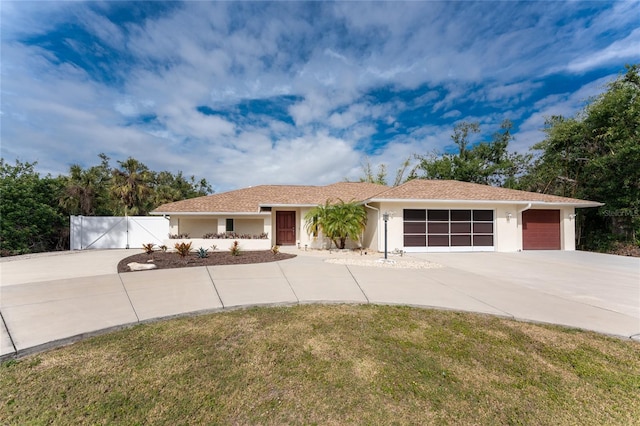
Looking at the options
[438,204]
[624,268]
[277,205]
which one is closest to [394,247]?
[438,204]

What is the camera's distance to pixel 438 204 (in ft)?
44.6

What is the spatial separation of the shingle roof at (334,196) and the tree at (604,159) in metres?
1.70

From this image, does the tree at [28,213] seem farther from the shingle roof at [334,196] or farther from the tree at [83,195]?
the shingle roof at [334,196]

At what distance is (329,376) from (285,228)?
1364 cm

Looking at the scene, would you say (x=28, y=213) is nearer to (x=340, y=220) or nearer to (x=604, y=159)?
(x=340, y=220)

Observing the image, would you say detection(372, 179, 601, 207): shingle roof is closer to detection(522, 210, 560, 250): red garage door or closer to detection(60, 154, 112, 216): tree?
detection(522, 210, 560, 250): red garage door

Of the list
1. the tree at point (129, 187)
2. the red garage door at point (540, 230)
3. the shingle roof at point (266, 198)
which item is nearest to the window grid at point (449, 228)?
the red garage door at point (540, 230)

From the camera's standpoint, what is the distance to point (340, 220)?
13.9 meters

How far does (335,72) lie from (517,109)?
57.7ft

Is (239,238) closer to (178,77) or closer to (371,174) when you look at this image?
(178,77)

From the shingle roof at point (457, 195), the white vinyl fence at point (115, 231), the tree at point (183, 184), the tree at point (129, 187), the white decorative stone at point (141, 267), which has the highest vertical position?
the tree at point (183, 184)

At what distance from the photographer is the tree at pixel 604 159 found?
13.6 metres

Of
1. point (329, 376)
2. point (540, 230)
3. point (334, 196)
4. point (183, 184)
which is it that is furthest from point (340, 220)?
point (183, 184)

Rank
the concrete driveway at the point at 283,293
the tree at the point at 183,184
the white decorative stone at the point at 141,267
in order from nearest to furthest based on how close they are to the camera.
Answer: the concrete driveway at the point at 283,293 → the white decorative stone at the point at 141,267 → the tree at the point at 183,184
